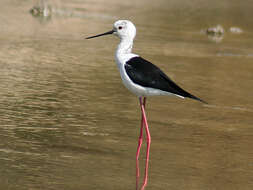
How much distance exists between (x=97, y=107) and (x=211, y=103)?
89.0 inches

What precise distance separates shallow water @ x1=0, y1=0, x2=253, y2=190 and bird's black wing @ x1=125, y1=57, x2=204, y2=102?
86 centimetres

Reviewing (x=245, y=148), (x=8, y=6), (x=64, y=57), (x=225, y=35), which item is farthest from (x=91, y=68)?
(x=8, y=6)

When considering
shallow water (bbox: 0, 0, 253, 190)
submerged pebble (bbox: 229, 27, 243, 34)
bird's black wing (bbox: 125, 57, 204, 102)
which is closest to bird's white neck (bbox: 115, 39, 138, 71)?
bird's black wing (bbox: 125, 57, 204, 102)

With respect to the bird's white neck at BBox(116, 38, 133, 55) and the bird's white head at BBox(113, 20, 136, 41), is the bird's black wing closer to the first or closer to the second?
the bird's white neck at BBox(116, 38, 133, 55)

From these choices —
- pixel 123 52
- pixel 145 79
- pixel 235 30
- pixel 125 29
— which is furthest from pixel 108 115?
pixel 235 30

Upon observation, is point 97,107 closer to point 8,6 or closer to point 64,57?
point 64,57

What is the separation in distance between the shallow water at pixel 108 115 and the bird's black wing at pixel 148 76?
0.86m

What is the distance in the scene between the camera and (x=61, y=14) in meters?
23.4

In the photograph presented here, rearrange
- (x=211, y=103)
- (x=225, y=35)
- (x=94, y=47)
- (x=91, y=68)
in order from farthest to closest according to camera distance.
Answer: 1. (x=225, y=35)
2. (x=94, y=47)
3. (x=91, y=68)
4. (x=211, y=103)

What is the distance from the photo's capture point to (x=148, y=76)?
7.16 m

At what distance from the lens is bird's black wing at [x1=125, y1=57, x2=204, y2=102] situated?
7008 mm

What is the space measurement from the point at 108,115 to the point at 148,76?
2143 mm

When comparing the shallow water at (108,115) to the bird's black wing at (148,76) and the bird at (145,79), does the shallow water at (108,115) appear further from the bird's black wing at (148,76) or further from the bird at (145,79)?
the bird's black wing at (148,76)

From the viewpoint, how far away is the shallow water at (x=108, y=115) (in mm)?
6625
